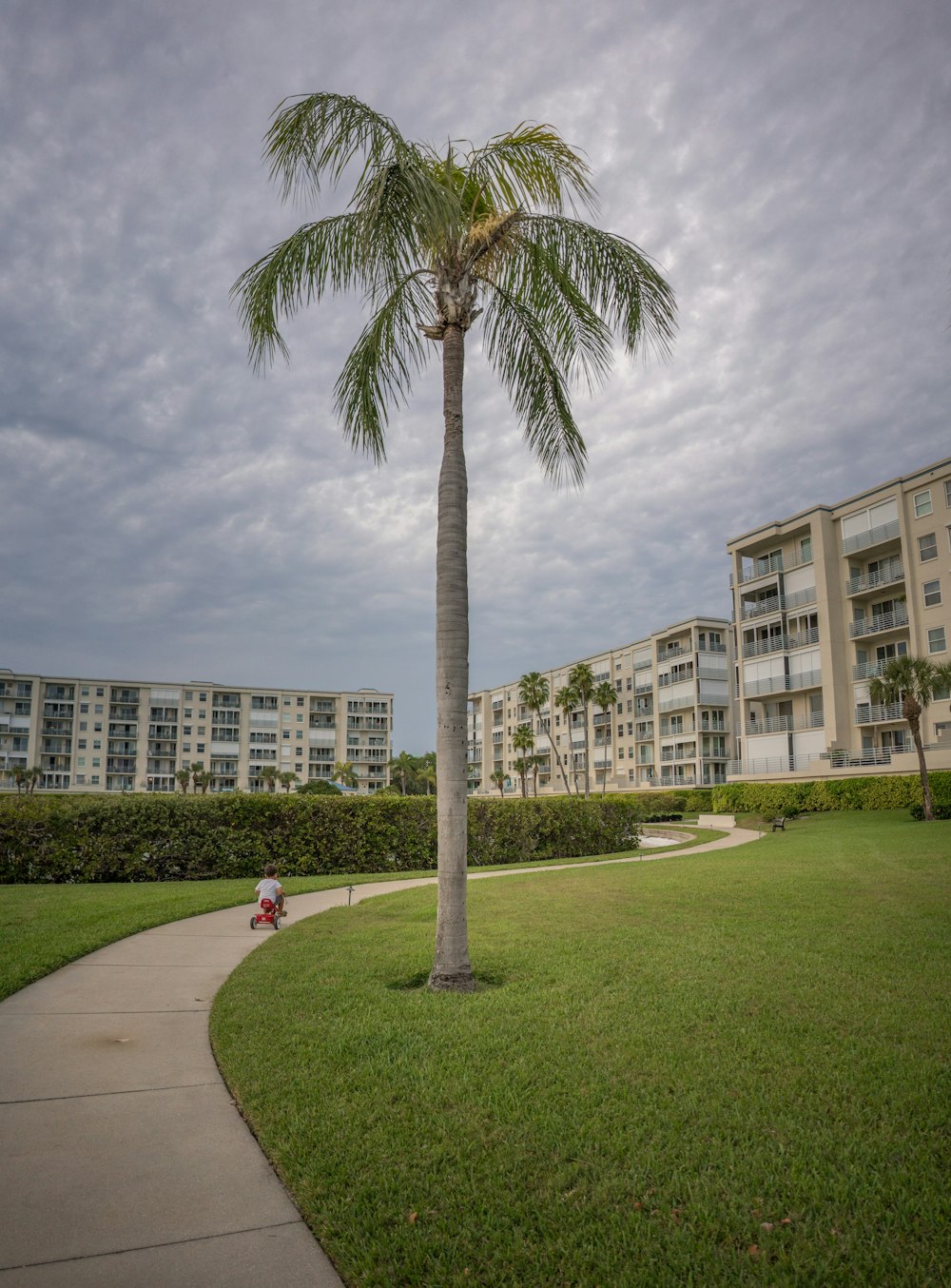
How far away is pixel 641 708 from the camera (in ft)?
265

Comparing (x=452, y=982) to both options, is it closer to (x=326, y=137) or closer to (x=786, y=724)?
(x=326, y=137)

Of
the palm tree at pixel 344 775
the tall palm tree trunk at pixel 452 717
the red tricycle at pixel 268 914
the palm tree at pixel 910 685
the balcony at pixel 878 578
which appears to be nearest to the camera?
the tall palm tree trunk at pixel 452 717

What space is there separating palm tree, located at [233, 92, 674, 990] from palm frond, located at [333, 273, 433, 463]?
2cm

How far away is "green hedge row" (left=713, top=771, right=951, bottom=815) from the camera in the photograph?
1449 inches

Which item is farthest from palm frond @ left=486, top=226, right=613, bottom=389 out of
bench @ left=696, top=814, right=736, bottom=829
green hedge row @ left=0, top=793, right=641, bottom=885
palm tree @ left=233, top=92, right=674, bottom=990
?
bench @ left=696, top=814, right=736, bottom=829

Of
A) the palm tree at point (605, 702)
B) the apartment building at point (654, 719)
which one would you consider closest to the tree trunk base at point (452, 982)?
the palm tree at point (605, 702)

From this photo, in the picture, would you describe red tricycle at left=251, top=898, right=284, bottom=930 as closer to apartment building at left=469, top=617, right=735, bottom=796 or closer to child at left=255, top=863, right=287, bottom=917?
child at left=255, top=863, right=287, bottom=917

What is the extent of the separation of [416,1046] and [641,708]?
77.1 m

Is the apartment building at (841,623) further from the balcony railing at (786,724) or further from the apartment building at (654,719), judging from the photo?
the apartment building at (654,719)

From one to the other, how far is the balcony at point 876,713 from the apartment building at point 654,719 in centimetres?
2347

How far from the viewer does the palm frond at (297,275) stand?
8.35 meters

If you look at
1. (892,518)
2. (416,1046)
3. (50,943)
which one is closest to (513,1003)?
(416,1046)

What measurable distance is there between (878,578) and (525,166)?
146 ft

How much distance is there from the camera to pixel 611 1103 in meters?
4.57
